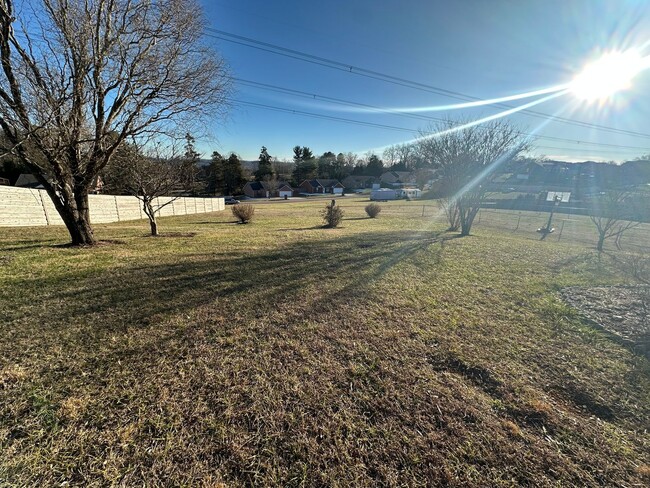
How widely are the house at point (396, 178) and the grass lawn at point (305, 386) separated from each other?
63.4 metres

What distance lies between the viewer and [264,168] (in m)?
60.4

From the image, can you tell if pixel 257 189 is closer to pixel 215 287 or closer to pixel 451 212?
pixel 451 212

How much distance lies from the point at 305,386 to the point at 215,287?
278 centimetres

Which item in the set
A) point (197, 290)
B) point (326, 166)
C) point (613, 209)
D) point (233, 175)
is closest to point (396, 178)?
point (326, 166)

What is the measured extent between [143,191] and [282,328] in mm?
9126

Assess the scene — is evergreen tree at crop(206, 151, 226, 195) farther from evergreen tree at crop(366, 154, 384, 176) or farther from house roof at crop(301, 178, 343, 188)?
evergreen tree at crop(366, 154, 384, 176)

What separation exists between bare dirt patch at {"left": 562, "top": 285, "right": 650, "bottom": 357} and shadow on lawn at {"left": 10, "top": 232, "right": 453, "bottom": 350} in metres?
3.00

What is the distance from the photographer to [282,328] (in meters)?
3.13

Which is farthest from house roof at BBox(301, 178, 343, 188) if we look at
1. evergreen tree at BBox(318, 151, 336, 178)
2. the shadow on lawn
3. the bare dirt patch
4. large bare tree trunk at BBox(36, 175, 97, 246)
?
the bare dirt patch

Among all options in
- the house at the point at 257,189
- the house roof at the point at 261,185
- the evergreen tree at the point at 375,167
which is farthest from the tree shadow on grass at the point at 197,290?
the evergreen tree at the point at 375,167

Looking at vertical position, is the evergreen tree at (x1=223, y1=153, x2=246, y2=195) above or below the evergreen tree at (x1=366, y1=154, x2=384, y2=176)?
below

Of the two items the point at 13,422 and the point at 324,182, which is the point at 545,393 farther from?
the point at 324,182

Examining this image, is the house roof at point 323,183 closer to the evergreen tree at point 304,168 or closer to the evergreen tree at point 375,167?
the evergreen tree at point 304,168

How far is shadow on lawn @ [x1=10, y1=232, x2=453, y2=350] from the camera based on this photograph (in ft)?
10.8
